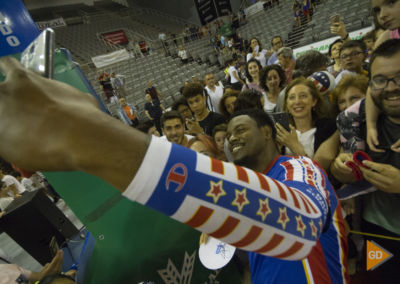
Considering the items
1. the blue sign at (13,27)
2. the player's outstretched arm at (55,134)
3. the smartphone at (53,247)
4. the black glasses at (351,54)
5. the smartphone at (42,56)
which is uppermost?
the blue sign at (13,27)

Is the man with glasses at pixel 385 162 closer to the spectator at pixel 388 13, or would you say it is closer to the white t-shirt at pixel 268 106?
the spectator at pixel 388 13

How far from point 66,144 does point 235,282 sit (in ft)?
6.17

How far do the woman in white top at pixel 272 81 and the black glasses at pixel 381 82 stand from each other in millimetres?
1746

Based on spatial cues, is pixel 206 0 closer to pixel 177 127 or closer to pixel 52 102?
pixel 177 127

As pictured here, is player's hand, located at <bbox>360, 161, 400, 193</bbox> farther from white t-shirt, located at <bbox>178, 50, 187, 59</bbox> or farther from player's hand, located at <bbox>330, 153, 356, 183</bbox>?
white t-shirt, located at <bbox>178, 50, 187, 59</bbox>

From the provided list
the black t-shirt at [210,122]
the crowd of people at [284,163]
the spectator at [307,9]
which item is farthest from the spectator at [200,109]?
the spectator at [307,9]

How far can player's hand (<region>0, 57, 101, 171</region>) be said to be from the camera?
381mm

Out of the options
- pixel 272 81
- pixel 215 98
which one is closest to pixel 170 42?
pixel 215 98

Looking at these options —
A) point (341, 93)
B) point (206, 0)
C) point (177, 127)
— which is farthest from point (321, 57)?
point (206, 0)

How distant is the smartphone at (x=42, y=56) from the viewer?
449 mm

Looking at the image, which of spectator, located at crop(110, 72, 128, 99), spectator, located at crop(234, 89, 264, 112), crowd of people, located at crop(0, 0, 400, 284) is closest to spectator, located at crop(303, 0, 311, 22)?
spectator, located at crop(110, 72, 128, 99)

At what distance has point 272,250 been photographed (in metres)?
0.52

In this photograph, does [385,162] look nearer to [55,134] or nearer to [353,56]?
[55,134]

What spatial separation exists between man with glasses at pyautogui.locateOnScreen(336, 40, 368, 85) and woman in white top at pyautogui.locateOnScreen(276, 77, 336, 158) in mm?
831
